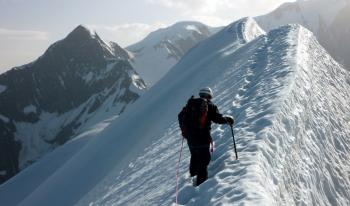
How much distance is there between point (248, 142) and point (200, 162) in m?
2.24

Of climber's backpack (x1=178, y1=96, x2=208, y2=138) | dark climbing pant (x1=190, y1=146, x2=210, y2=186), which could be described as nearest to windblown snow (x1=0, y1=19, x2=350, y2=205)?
dark climbing pant (x1=190, y1=146, x2=210, y2=186)

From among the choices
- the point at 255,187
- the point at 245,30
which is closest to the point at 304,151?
the point at 255,187

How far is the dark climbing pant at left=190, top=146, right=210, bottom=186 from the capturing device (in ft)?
41.6

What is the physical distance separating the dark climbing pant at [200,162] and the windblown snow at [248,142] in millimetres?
316

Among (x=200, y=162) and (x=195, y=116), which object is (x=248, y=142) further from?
(x=195, y=116)

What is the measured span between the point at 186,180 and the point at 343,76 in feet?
67.8

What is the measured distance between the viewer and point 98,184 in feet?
94.5

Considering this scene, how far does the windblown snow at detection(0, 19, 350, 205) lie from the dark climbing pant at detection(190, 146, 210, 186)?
1.04 ft

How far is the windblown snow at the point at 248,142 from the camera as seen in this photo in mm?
12547

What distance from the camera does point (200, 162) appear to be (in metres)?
12.7

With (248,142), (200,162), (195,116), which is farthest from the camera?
(248,142)

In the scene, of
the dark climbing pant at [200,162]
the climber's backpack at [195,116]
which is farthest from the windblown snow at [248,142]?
the climber's backpack at [195,116]

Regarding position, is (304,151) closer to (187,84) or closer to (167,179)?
(167,179)

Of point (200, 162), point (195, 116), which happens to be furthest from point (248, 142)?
point (195, 116)
